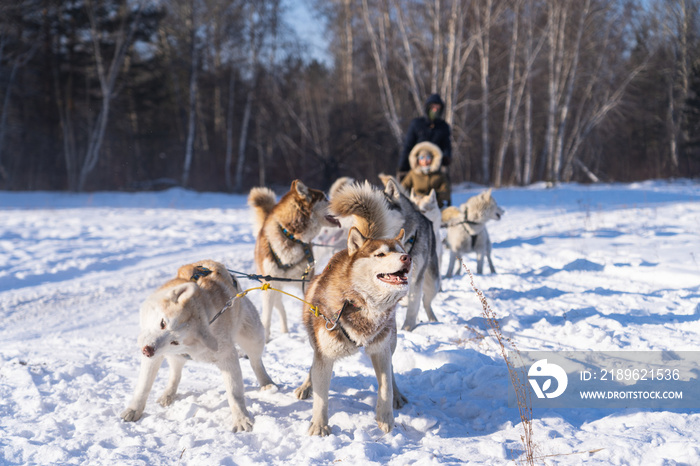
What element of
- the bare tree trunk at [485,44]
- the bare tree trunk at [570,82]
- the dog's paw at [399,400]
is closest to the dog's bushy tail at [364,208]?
the dog's paw at [399,400]

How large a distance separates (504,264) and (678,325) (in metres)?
3.30

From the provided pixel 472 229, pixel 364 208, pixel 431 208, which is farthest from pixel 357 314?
pixel 472 229

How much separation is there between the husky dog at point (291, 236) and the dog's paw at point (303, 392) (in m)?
1.38

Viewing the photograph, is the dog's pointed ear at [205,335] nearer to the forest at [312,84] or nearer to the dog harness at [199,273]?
the dog harness at [199,273]

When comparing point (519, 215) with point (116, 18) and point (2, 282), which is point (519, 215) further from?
point (116, 18)

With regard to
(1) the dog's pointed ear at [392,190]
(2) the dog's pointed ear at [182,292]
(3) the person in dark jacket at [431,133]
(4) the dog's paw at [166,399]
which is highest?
(3) the person in dark jacket at [431,133]

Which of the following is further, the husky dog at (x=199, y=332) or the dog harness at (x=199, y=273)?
the dog harness at (x=199, y=273)

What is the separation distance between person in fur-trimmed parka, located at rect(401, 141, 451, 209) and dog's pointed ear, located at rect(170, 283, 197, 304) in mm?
4330

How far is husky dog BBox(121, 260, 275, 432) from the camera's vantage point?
8.05 feet

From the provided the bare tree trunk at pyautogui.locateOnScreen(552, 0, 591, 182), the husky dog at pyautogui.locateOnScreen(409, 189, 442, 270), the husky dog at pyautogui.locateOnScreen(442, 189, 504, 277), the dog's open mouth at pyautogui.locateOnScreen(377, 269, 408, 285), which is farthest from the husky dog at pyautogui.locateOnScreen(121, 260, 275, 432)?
the bare tree trunk at pyautogui.locateOnScreen(552, 0, 591, 182)

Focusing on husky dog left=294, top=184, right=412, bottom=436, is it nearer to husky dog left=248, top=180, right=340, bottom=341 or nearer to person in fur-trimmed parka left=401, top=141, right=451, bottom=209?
husky dog left=248, top=180, right=340, bottom=341

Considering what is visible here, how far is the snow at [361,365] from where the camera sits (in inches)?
94.3

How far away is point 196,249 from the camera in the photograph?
8445mm

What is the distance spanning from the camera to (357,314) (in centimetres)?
254
